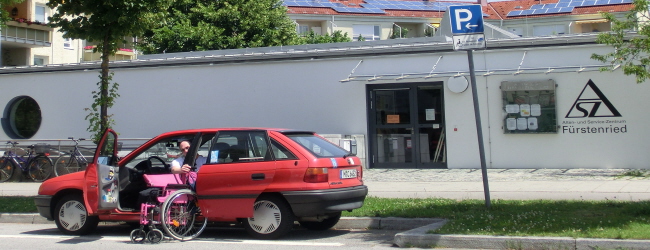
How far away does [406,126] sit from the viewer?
1780 cm

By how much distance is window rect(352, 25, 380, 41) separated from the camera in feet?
170

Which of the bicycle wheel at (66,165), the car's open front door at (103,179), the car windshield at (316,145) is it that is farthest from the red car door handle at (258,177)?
the bicycle wheel at (66,165)

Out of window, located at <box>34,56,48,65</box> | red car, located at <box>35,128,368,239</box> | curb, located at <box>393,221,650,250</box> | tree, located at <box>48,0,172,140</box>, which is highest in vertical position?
window, located at <box>34,56,48,65</box>

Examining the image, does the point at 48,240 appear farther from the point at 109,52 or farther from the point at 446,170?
the point at 446,170

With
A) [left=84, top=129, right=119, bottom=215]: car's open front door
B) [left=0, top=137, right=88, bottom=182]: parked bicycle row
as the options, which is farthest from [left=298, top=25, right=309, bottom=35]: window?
[left=84, top=129, right=119, bottom=215]: car's open front door

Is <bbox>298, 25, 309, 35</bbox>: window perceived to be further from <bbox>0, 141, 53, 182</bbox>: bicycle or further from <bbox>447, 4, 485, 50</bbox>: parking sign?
<bbox>447, 4, 485, 50</bbox>: parking sign

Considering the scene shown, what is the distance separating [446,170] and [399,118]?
74.8 inches

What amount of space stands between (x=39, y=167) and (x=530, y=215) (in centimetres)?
1366

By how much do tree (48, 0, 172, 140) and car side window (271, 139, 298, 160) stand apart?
5.07 metres

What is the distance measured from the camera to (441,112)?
1756cm

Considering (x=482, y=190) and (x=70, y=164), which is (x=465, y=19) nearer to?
(x=482, y=190)

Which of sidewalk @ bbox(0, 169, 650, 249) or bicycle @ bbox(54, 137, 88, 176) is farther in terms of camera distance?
bicycle @ bbox(54, 137, 88, 176)

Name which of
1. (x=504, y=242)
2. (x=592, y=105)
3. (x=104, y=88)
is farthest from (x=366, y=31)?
(x=504, y=242)

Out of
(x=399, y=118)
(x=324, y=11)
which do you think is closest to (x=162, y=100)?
(x=399, y=118)
